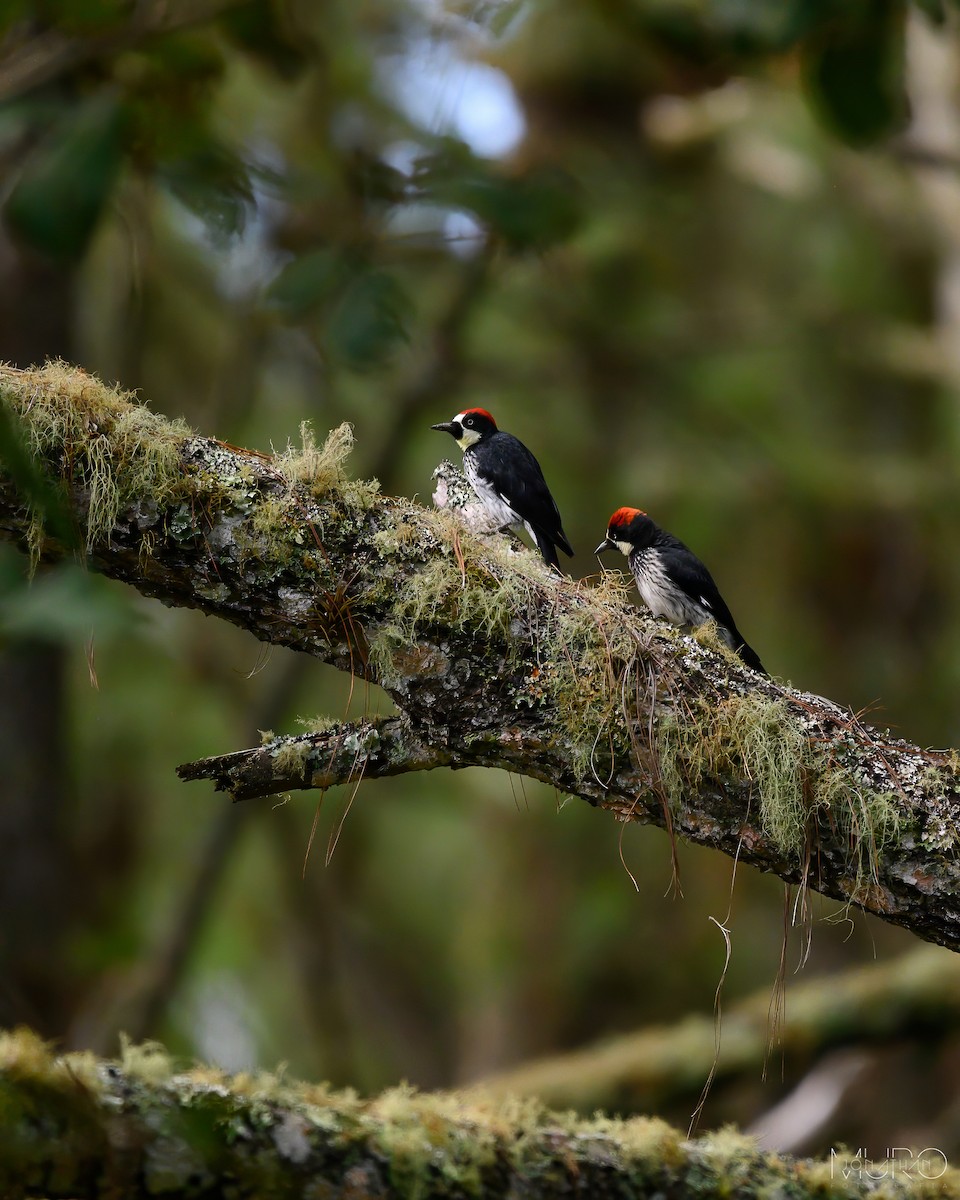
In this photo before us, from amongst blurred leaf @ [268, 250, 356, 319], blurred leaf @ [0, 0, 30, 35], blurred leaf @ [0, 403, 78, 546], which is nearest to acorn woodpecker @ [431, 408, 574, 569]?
blurred leaf @ [268, 250, 356, 319]

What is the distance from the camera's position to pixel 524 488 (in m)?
4.04

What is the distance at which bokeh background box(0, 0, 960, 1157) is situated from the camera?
5570 mm

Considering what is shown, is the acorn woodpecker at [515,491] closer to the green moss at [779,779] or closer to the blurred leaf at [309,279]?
the blurred leaf at [309,279]

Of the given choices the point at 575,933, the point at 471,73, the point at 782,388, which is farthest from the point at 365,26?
the point at 575,933

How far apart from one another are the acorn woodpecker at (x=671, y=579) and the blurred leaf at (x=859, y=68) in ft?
6.29

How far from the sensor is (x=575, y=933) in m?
8.44

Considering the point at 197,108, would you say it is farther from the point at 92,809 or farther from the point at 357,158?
the point at 92,809

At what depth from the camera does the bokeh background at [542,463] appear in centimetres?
557

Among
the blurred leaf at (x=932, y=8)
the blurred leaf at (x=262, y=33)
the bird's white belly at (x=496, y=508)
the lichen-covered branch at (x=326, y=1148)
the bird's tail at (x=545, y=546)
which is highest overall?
the blurred leaf at (x=932, y=8)

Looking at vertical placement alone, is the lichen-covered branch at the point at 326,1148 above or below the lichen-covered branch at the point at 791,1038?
below

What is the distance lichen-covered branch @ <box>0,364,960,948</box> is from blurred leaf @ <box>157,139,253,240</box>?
0.45 metres

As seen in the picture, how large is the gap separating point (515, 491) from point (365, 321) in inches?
56.8

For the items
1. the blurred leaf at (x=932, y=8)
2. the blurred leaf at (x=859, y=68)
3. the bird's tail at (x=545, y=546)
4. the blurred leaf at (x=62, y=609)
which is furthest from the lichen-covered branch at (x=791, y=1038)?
the blurred leaf at (x=932, y=8)

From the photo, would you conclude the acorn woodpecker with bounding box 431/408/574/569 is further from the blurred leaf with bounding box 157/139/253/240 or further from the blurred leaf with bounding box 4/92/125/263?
the blurred leaf with bounding box 4/92/125/263
